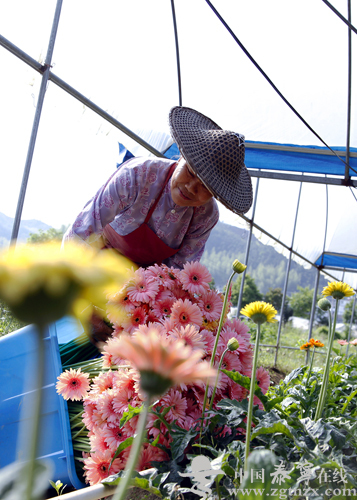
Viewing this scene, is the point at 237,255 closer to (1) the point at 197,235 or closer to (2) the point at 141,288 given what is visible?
(1) the point at 197,235

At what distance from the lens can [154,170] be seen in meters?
1.39

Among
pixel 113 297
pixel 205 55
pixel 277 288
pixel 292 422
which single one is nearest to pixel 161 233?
pixel 113 297

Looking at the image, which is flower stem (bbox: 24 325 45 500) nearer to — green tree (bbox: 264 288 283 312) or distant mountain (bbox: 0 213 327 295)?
distant mountain (bbox: 0 213 327 295)

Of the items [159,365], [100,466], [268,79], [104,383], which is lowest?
[100,466]

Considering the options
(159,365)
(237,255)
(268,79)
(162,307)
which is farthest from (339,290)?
(237,255)

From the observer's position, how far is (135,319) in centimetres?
71

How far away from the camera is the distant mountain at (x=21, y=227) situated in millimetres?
1940

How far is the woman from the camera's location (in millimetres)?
1039

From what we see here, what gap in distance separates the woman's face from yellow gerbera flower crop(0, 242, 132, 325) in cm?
99

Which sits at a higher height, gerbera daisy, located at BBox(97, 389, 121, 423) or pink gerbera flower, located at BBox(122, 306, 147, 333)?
pink gerbera flower, located at BBox(122, 306, 147, 333)

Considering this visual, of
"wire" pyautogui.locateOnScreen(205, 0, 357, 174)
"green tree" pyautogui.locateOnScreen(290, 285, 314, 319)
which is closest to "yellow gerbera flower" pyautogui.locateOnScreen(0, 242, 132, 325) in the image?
"wire" pyautogui.locateOnScreen(205, 0, 357, 174)

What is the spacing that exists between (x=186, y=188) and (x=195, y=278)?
51 cm

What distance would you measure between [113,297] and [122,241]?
723 mm

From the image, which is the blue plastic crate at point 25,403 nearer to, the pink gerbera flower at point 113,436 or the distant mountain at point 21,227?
the pink gerbera flower at point 113,436
